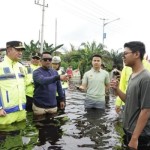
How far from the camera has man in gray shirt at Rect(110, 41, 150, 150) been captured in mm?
3967

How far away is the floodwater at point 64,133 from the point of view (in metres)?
5.93

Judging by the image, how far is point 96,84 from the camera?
8.74 metres

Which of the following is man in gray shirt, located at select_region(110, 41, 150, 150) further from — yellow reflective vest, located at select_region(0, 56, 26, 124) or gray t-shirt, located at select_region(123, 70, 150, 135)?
yellow reflective vest, located at select_region(0, 56, 26, 124)

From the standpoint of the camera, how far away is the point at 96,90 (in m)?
8.77

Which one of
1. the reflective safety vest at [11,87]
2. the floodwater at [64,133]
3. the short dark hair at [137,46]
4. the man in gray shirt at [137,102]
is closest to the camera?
the man in gray shirt at [137,102]

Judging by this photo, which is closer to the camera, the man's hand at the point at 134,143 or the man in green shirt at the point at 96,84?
the man's hand at the point at 134,143

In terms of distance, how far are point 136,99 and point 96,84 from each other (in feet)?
15.2

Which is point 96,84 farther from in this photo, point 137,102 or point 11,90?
point 137,102

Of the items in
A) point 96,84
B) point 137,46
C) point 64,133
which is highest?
point 137,46

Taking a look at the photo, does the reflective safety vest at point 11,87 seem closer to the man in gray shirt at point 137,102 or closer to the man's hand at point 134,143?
the man in gray shirt at point 137,102

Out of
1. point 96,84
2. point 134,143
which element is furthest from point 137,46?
point 96,84

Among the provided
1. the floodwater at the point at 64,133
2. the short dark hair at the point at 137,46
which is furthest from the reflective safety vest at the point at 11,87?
the short dark hair at the point at 137,46

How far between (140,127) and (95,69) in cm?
500

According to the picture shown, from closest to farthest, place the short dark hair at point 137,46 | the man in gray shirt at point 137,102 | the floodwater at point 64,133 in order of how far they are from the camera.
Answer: the man in gray shirt at point 137,102
the short dark hair at point 137,46
the floodwater at point 64,133
